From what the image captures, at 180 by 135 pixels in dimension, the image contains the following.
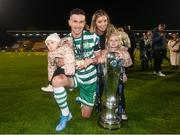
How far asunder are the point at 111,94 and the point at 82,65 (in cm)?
80

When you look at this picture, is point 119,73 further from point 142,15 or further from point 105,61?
point 142,15

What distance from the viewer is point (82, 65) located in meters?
6.68

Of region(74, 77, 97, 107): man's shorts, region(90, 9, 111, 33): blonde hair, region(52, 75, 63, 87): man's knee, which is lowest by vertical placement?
region(74, 77, 97, 107): man's shorts

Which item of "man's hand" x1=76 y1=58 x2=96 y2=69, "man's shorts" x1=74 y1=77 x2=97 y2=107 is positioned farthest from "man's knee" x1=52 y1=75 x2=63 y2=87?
"man's shorts" x1=74 y1=77 x2=97 y2=107

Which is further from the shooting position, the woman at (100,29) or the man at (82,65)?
the woman at (100,29)

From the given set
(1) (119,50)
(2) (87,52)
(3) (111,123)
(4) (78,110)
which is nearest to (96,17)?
(2) (87,52)

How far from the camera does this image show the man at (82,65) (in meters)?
6.70

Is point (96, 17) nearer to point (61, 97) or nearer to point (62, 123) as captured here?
point (61, 97)

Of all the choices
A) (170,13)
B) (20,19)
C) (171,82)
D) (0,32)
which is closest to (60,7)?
(20,19)

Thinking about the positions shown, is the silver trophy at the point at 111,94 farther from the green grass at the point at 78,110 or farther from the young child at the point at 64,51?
the young child at the point at 64,51

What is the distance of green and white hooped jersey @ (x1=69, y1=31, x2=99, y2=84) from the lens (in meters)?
7.05

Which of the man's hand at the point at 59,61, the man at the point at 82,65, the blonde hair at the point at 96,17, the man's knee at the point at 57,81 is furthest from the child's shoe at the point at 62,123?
the blonde hair at the point at 96,17

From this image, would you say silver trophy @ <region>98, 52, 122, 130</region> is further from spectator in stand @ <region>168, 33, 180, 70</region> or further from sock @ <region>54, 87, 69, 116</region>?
spectator in stand @ <region>168, 33, 180, 70</region>

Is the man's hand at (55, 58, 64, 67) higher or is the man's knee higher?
the man's hand at (55, 58, 64, 67)
